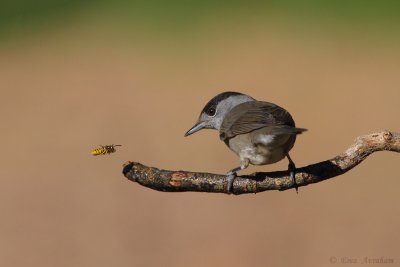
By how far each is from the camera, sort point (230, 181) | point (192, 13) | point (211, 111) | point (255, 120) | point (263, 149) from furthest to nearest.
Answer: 1. point (192, 13)
2. point (211, 111)
3. point (255, 120)
4. point (263, 149)
5. point (230, 181)

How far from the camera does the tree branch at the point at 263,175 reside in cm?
530

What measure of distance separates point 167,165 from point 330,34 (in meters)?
7.12

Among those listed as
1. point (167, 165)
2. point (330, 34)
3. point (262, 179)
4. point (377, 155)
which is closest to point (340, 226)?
point (377, 155)

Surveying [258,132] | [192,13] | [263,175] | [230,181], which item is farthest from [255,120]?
[192,13]

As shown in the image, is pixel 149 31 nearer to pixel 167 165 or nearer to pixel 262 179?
pixel 167 165

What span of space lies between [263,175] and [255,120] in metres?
1.31

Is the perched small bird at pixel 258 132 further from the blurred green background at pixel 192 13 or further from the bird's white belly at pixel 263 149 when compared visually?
the blurred green background at pixel 192 13

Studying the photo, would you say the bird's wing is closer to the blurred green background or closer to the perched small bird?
the perched small bird

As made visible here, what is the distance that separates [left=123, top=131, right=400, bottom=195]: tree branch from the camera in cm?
530

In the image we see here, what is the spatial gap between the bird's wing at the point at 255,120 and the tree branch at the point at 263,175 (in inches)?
27.3

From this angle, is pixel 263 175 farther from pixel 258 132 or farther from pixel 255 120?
pixel 255 120

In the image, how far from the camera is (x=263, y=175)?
559 cm

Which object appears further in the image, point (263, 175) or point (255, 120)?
point (255, 120)

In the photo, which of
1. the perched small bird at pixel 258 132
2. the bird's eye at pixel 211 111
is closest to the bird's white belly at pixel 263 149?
the perched small bird at pixel 258 132
